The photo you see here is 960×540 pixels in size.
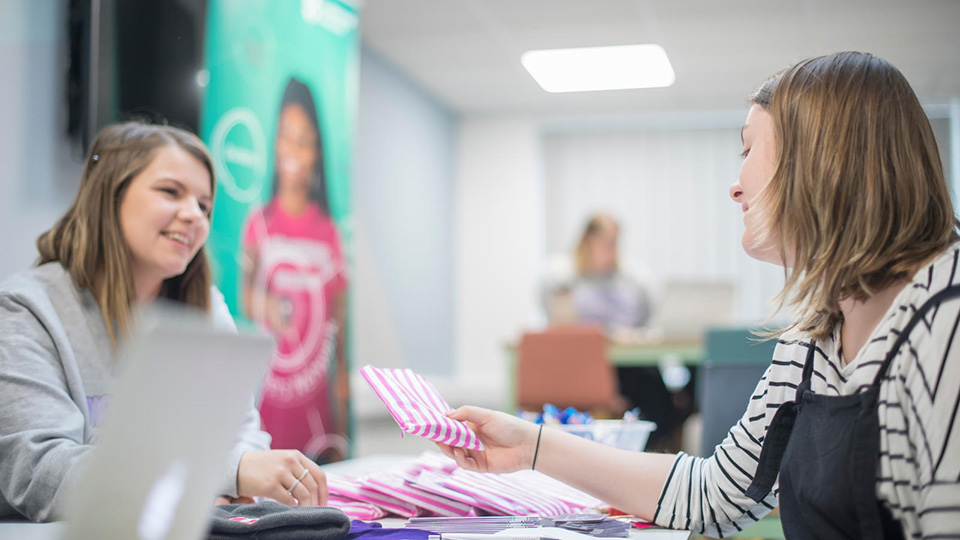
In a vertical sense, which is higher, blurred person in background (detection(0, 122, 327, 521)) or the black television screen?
the black television screen

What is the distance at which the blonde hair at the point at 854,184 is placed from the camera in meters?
0.97

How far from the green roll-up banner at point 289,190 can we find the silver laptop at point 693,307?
213 cm

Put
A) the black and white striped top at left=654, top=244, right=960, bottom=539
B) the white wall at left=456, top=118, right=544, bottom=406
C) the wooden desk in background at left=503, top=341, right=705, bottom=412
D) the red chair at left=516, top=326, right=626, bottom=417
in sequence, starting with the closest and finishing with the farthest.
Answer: the black and white striped top at left=654, top=244, right=960, bottom=539 → the red chair at left=516, top=326, right=626, bottom=417 → the wooden desk in background at left=503, top=341, right=705, bottom=412 → the white wall at left=456, top=118, right=544, bottom=406

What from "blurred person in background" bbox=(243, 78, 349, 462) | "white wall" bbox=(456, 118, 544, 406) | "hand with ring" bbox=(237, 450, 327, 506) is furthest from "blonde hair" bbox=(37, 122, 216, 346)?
"white wall" bbox=(456, 118, 544, 406)

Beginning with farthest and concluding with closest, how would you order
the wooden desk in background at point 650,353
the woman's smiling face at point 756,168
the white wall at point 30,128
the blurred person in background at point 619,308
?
the blurred person in background at point 619,308 < the wooden desk in background at point 650,353 < the white wall at point 30,128 < the woman's smiling face at point 756,168

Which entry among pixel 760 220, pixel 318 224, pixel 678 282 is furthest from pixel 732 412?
pixel 678 282

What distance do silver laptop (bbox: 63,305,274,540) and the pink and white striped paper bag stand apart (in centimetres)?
42

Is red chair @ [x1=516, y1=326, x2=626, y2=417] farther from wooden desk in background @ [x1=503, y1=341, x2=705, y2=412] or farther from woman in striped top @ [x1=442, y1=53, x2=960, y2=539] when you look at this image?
woman in striped top @ [x1=442, y1=53, x2=960, y2=539]

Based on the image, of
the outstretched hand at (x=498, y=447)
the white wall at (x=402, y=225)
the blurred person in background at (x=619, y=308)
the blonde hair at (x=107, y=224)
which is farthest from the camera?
the white wall at (x=402, y=225)

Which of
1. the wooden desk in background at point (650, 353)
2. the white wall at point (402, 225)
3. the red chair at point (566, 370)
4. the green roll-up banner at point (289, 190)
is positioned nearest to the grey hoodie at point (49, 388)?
the green roll-up banner at point (289, 190)

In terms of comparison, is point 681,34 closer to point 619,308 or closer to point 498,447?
point 619,308

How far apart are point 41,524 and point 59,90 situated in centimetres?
139

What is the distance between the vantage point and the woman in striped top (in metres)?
0.90

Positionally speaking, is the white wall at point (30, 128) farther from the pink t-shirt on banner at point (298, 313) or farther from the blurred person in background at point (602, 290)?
the blurred person in background at point (602, 290)
